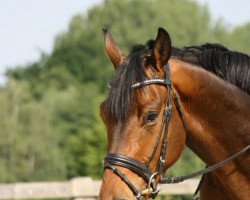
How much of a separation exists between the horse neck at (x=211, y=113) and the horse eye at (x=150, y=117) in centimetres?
35

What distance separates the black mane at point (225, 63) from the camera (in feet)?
15.2

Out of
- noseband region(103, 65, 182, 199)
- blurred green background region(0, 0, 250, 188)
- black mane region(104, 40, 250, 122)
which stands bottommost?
noseband region(103, 65, 182, 199)

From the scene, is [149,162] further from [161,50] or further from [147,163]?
[161,50]

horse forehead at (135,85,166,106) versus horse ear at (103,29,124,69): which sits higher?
horse ear at (103,29,124,69)

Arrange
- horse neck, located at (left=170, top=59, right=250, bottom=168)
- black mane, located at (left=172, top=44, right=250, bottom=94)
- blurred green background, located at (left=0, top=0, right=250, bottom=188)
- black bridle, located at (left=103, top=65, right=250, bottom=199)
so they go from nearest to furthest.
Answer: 1. black bridle, located at (left=103, top=65, right=250, bottom=199)
2. horse neck, located at (left=170, top=59, right=250, bottom=168)
3. black mane, located at (left=172, top=44, right=250, bottom=94)
4. blurred green background, located at (left=0, top=0, right=250, bottom=188)

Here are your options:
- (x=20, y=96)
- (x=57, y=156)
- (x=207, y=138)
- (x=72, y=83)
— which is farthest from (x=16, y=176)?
(x=207, y=138)

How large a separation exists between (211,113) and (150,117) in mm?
584

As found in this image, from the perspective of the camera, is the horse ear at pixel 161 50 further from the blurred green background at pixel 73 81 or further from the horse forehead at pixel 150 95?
the blurred green background at pixel 73 81

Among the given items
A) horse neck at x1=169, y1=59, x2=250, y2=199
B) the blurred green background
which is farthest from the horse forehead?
the blurred green background

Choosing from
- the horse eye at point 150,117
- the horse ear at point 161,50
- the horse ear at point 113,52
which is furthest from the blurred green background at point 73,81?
the horse eye at point 150,117

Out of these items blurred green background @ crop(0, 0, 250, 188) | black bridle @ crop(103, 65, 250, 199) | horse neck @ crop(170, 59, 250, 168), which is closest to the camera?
black bridle @ crop(103, 65, 250, 199)

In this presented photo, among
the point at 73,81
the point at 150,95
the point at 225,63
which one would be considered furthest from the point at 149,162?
the point at 73,81

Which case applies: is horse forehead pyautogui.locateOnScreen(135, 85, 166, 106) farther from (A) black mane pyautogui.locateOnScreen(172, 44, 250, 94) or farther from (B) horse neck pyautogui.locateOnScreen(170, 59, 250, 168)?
(A) black mane pyautogui.locateOnScreen(172, 44, 250, 94)

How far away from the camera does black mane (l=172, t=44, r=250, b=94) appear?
4.63m
